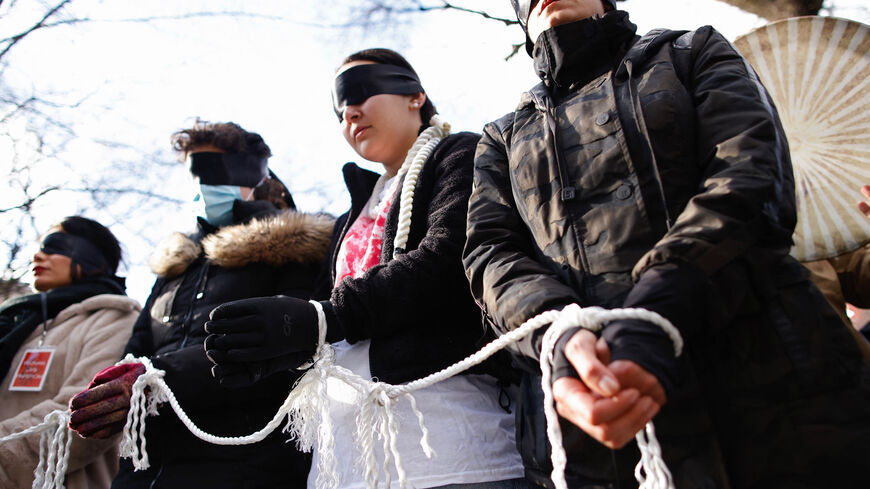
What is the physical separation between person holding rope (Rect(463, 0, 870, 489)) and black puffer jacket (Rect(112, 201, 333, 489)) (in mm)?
1199

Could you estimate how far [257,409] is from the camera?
2480 millimetres

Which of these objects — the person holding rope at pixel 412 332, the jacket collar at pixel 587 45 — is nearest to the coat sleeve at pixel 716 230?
the jacket collar at pixel 587 45

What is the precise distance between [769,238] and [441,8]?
16.9ft

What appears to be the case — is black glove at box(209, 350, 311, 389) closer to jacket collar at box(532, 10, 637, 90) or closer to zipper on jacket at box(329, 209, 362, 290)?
zipper on jacket at box(329, 209, 362, 290)

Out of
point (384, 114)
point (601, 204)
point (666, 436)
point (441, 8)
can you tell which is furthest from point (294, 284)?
point (441, 8)

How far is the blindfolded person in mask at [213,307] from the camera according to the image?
2309 mm

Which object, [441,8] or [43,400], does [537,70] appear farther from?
[441,8]

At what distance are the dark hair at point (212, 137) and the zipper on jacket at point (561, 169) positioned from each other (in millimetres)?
2234

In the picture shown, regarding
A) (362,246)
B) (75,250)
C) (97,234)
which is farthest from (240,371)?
(97,234)

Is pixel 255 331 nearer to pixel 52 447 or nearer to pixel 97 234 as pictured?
pixel 52 447

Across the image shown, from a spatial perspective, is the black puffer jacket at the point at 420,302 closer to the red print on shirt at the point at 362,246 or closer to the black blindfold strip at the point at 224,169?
the red print on shirt at the point at 362,246

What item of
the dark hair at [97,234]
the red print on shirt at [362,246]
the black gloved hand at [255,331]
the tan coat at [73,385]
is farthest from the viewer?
the dark hair at [97,234]

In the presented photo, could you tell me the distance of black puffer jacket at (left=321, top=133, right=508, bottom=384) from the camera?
6.31 feet

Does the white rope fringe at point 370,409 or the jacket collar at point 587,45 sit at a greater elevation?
the jacket collar at point 587,45
